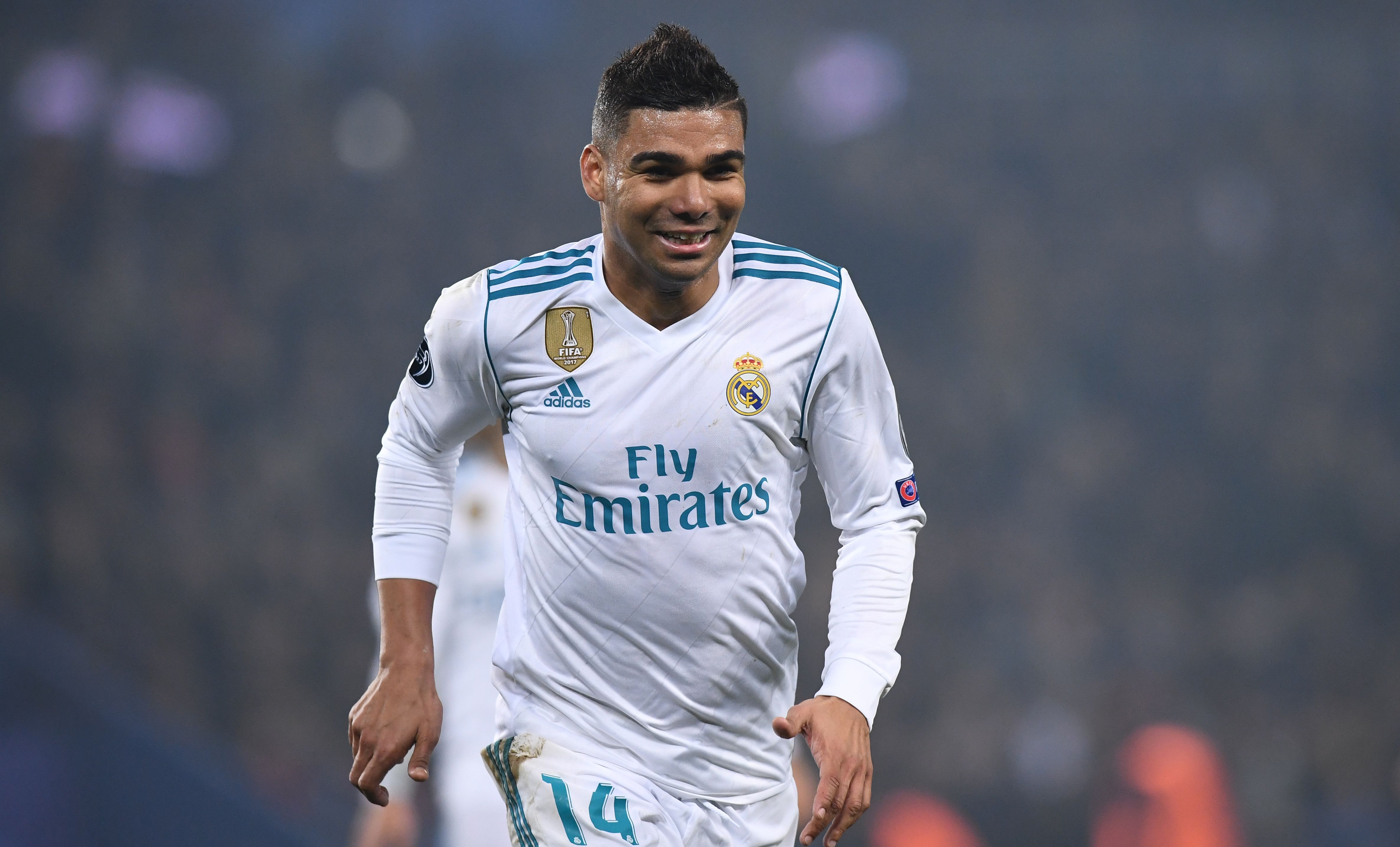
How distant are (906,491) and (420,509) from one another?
92 centimetres

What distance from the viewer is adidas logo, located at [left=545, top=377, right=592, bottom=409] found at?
7.62ft

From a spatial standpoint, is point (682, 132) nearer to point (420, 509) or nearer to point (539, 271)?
point (539, 271)

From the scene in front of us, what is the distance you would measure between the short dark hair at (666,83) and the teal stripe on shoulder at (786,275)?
0.27m

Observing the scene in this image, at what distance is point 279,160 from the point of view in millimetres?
7969

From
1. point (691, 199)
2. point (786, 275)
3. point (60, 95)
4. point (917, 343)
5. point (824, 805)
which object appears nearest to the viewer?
point (824, 805)

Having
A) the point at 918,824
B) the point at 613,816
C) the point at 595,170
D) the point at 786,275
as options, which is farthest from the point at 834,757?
the point at 918,824

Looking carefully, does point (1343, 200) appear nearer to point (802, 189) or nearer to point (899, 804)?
point (802, 189)

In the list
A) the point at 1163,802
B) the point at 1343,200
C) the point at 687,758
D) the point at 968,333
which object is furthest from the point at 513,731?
the point at 1343,200

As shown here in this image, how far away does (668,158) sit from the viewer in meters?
2.20

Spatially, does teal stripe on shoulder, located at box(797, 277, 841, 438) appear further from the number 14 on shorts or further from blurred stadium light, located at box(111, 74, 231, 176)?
blurred stadium light, located at box(111, 74, 231, 176)

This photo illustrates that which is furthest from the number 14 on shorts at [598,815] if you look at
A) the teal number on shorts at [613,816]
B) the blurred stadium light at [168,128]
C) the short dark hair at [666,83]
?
the blurred stadium light at [168,128]

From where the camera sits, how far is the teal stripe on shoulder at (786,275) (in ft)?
7.81

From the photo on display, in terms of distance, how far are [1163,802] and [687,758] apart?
17.1ft

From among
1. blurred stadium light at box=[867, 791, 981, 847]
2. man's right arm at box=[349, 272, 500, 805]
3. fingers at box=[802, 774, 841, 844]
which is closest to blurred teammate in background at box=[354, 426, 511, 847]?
man's right arm at box=[349, 272, 500, 805]
